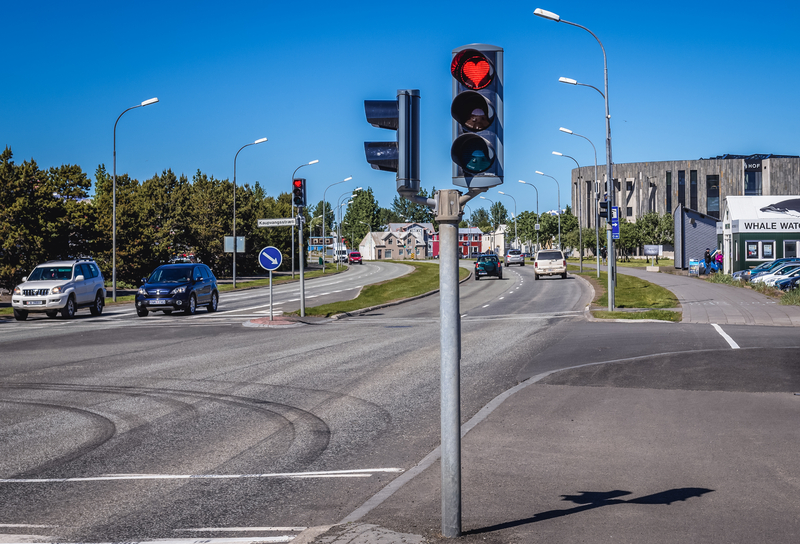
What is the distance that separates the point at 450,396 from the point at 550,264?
49.1 metres

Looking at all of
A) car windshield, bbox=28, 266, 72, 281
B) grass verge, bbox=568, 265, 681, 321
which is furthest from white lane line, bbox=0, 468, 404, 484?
car windshield, bbox=28, 266, 72, 281

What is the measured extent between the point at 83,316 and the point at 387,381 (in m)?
19.4

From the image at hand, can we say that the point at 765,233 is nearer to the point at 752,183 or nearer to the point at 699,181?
the point at 752,183

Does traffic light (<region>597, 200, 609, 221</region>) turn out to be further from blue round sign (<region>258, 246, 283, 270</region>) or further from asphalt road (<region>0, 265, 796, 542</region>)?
blue round sign (<region>258, 246, 283, 270</region>)

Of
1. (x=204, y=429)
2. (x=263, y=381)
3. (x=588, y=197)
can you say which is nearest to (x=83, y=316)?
(x=263, y=381)

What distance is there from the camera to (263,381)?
37.7ft

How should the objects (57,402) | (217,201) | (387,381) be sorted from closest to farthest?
(57,402) < (387,381) < (217,201)

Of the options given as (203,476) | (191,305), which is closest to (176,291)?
(191,305)

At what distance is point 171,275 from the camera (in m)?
27.6

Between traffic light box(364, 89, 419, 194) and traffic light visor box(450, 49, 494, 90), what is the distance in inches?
13.4

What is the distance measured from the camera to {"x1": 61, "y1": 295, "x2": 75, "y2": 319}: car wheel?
2601 centimetres

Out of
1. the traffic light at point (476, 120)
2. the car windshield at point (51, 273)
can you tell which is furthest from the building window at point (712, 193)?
the traffic light at point (476, 120)

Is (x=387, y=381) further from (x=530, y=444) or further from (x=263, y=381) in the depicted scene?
(x=530, y=444)

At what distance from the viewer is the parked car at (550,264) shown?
172 feet
